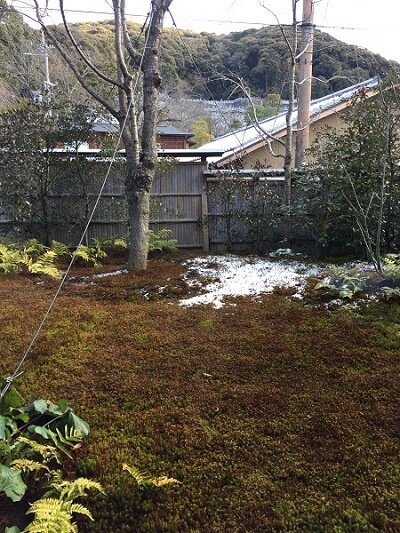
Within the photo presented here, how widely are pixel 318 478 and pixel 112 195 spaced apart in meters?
6.02

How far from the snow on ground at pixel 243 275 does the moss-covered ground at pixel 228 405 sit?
396 mm

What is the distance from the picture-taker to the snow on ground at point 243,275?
159 inches

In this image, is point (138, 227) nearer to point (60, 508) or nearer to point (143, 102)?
point (143, 102)

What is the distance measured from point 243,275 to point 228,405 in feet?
9.21

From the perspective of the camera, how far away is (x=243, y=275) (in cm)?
477

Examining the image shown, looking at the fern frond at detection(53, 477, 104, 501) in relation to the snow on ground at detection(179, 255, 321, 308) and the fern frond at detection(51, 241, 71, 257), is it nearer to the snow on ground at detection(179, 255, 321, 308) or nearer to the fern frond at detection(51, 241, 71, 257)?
the snow on ground at detection(179, 255, 321, 308)

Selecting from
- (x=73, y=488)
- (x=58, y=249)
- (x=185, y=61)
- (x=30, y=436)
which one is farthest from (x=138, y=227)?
(x=185, y=61)

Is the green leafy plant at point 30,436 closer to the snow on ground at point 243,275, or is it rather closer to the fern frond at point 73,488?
the fern frond at point 73,488

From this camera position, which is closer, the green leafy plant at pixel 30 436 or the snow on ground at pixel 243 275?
the green leafy plant at pixel 30 436

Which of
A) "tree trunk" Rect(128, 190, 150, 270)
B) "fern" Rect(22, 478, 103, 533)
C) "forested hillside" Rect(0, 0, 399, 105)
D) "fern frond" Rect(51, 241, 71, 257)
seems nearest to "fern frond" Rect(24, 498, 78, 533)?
"fern" Rect(22, 478, 103, 533)

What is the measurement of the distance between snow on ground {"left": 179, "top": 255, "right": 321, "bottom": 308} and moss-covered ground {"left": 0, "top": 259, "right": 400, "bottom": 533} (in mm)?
396

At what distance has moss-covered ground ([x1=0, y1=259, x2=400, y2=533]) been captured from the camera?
1432 mm

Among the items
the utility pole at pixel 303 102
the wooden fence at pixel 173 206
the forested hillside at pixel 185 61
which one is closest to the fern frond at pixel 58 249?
the wooden fence at pixel 173 206

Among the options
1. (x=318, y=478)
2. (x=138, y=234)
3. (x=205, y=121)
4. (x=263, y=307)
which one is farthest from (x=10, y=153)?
(x=205, y=121)
